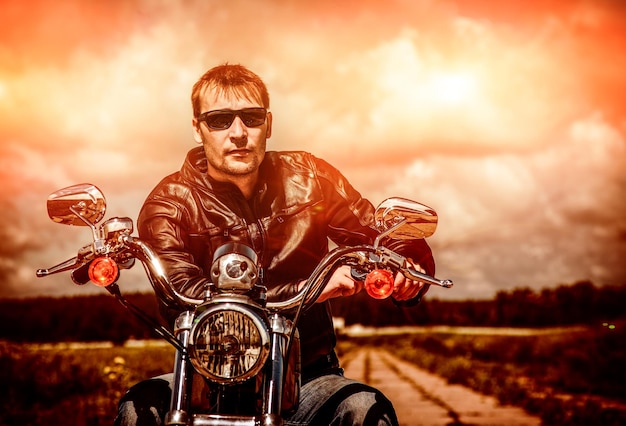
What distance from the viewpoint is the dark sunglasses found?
333 centimetres

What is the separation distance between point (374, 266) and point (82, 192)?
3.17ft

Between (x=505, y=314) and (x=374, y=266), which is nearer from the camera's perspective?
(x=374, y=266)

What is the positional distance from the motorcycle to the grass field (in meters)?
4.06

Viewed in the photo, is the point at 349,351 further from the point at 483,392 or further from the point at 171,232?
the point at 171,232

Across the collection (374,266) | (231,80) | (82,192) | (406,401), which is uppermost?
(231,80)

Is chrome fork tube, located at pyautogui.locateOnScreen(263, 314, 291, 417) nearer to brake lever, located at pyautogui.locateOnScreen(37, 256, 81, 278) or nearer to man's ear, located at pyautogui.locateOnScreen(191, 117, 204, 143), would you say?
brake lever, located at pyautogui.locateOnScreen(37, 256, 81, 278)

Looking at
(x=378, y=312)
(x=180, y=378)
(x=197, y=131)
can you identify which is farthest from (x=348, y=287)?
(x=378, y=312)

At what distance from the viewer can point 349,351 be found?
386 inches

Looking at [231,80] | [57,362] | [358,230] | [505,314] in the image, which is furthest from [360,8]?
[505,314]

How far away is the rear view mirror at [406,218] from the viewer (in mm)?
2148

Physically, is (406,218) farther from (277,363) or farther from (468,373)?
(468,373)

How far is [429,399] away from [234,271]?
6144 millimetres

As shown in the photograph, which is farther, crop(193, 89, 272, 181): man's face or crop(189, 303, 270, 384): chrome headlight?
crop(193, 89, 272, 181): man's face

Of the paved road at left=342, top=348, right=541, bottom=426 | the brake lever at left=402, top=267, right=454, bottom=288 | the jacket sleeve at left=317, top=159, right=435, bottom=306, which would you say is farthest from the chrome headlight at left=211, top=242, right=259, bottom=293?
the paved road at left=342, top=348, right=541, bottom=426
